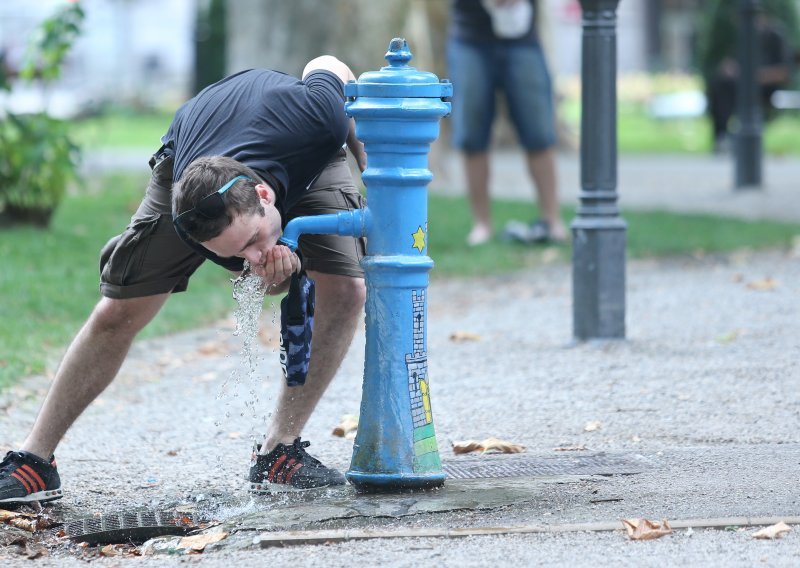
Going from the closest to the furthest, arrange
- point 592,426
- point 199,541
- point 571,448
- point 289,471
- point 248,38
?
point 199,541, point 289,471, point 571,448, point 592,426, point 248,38

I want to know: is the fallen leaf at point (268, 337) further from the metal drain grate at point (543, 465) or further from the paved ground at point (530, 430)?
the metal drain grate at point (543, 465)

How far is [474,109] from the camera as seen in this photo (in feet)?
29.2

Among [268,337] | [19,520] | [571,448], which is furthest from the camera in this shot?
[268,337]

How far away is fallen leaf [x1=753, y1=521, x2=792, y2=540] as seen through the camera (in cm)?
331

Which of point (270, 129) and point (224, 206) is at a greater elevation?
point (270, 129)

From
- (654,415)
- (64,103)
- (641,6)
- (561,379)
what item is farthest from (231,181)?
(641,6)

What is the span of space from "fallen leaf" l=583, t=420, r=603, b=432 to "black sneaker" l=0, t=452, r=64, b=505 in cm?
178

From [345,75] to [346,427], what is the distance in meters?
1.38

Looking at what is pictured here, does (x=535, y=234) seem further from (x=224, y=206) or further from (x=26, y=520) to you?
(x=224, y=206)

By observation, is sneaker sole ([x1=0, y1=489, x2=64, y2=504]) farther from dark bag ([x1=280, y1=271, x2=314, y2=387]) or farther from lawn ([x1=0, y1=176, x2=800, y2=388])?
lawn ([x1=0, y1=176, x2=800, y2=388])

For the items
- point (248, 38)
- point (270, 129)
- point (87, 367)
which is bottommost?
point (87, 367)

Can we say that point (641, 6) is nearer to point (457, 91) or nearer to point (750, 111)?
point (750, 111)

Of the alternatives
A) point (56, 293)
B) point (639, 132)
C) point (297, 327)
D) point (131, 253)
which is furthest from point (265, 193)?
point (639, 132)

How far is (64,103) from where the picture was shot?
2720 cm
